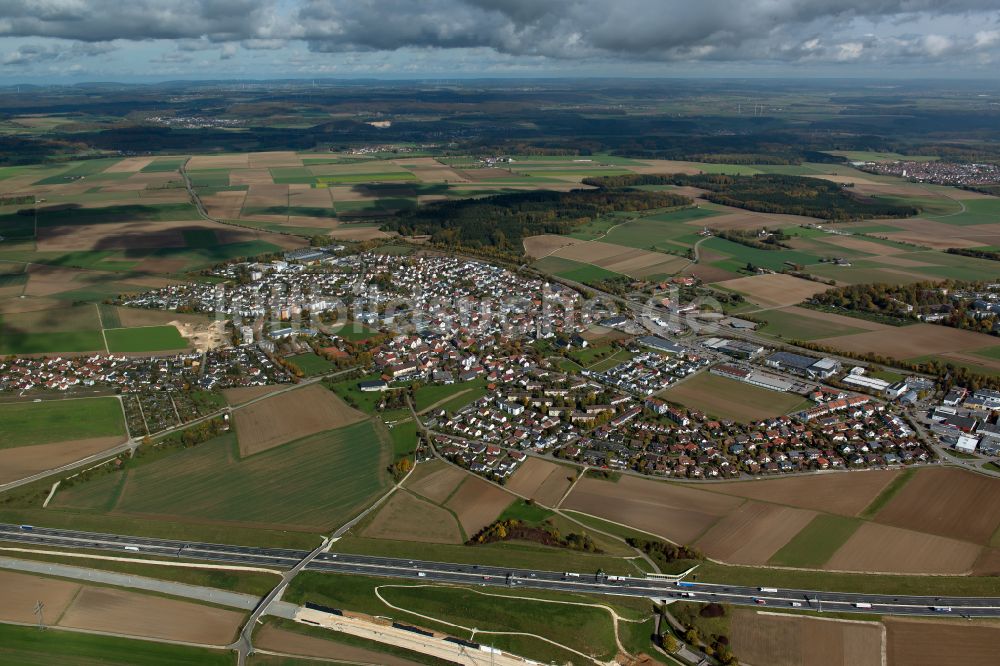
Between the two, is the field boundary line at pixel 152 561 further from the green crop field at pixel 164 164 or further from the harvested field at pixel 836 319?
the green crop field at pixel 164 164

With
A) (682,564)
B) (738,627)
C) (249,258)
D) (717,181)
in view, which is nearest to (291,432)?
(682,564)

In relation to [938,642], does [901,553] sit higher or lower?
higher

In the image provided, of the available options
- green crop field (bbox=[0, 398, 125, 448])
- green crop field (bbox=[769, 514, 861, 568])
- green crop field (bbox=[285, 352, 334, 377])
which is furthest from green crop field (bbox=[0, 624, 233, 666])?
green crop field (bbox=[285, 352, 334, 377])

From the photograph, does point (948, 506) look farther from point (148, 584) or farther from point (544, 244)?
point (544, 244)

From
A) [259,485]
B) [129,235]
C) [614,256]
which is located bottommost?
[259,485]

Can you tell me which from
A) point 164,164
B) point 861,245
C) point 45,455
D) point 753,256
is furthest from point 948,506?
point 164,164

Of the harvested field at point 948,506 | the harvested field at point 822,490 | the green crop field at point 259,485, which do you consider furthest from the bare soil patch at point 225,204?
the harvested field at point 948,506

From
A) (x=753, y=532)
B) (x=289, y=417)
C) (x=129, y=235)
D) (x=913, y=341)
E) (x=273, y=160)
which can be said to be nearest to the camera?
(x=753, y=532)

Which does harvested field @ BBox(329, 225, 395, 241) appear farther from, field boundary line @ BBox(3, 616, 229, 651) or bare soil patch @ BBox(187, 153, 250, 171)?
field boundary line @ BBox(3, 616, 229, 651)
